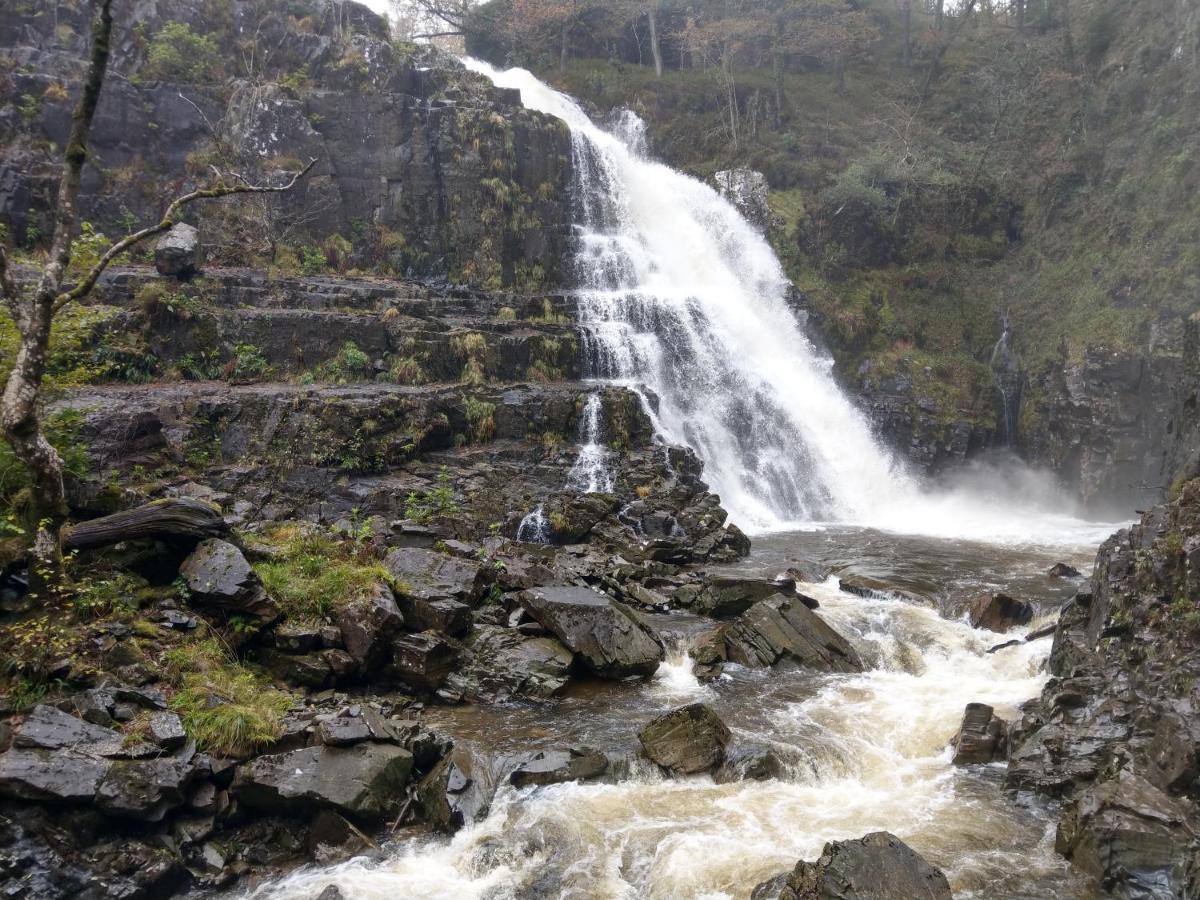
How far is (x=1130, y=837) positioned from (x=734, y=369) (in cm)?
1972

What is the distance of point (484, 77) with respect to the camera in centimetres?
2945

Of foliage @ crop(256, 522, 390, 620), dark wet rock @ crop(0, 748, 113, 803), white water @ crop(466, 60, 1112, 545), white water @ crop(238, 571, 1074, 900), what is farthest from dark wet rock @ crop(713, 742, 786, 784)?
white water @ crop(466, 60, 1112, 545)

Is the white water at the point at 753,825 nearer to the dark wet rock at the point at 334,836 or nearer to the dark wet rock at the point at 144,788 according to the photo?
→ the dark wet rock at the point at 334,836

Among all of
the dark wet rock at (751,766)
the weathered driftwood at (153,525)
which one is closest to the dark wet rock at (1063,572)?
the dark wet rock at (751,766)

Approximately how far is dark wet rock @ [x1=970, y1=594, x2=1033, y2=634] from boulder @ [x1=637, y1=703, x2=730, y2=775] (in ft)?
20.7

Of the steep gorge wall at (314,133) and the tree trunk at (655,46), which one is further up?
the tree trunk at (655,46)

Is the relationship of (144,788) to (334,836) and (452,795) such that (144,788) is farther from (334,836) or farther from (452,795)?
(452,795)

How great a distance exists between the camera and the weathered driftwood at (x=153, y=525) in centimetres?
827

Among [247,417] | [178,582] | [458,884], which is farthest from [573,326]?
[458,884]

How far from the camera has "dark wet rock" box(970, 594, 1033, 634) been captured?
480 inches

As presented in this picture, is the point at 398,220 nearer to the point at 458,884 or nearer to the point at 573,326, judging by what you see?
the point at 573,326

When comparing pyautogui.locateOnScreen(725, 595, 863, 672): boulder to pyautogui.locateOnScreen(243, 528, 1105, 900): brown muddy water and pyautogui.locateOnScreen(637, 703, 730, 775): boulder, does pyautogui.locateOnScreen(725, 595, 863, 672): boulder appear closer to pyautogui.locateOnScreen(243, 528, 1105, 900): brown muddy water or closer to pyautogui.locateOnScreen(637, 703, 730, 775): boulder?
pyautogui.locateOnScreen(243, 528, 1105, 900): brown muddy water

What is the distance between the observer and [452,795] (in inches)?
288

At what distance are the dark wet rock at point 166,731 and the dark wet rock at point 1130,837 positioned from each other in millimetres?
8206
